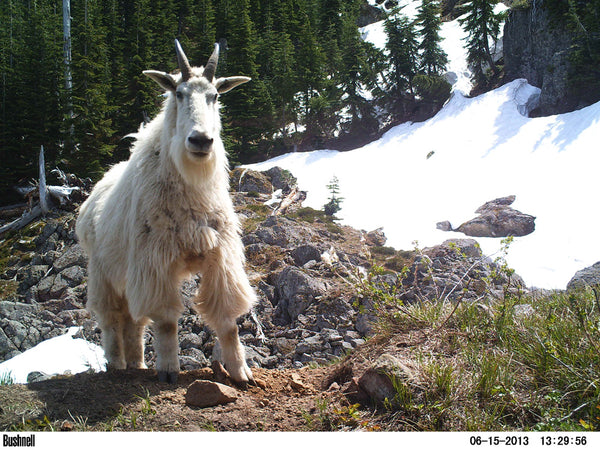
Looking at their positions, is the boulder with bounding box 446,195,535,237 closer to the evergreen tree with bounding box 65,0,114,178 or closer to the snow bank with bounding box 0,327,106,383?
the snow bank with bounding box 0,327,106,383

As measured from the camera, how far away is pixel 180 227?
4.01m

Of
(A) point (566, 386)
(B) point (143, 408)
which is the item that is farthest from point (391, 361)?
(B) point (143, 408)

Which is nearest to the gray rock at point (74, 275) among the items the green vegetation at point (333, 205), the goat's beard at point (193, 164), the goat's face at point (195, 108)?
the goat's face at point (195, 108)

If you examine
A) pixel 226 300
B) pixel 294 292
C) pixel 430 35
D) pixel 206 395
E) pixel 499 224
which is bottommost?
pixel 499 224

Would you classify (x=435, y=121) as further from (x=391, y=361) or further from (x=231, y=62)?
(x=391, y=361)

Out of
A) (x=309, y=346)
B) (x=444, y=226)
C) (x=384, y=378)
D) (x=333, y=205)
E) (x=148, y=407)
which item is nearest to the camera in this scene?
(x=384, y=378)

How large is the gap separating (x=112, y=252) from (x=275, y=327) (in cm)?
517

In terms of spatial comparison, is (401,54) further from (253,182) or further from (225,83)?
(225,83)

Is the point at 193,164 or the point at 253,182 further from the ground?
the point at 193,164

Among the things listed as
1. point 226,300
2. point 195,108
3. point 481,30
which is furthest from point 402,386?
point 481,30

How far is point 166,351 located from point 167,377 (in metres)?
0.23

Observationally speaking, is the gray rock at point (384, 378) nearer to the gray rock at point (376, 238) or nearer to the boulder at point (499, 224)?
the gray rock at point (376, 238)

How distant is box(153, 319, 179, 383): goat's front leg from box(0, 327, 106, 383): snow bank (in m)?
3.80

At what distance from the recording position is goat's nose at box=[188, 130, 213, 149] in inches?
142
